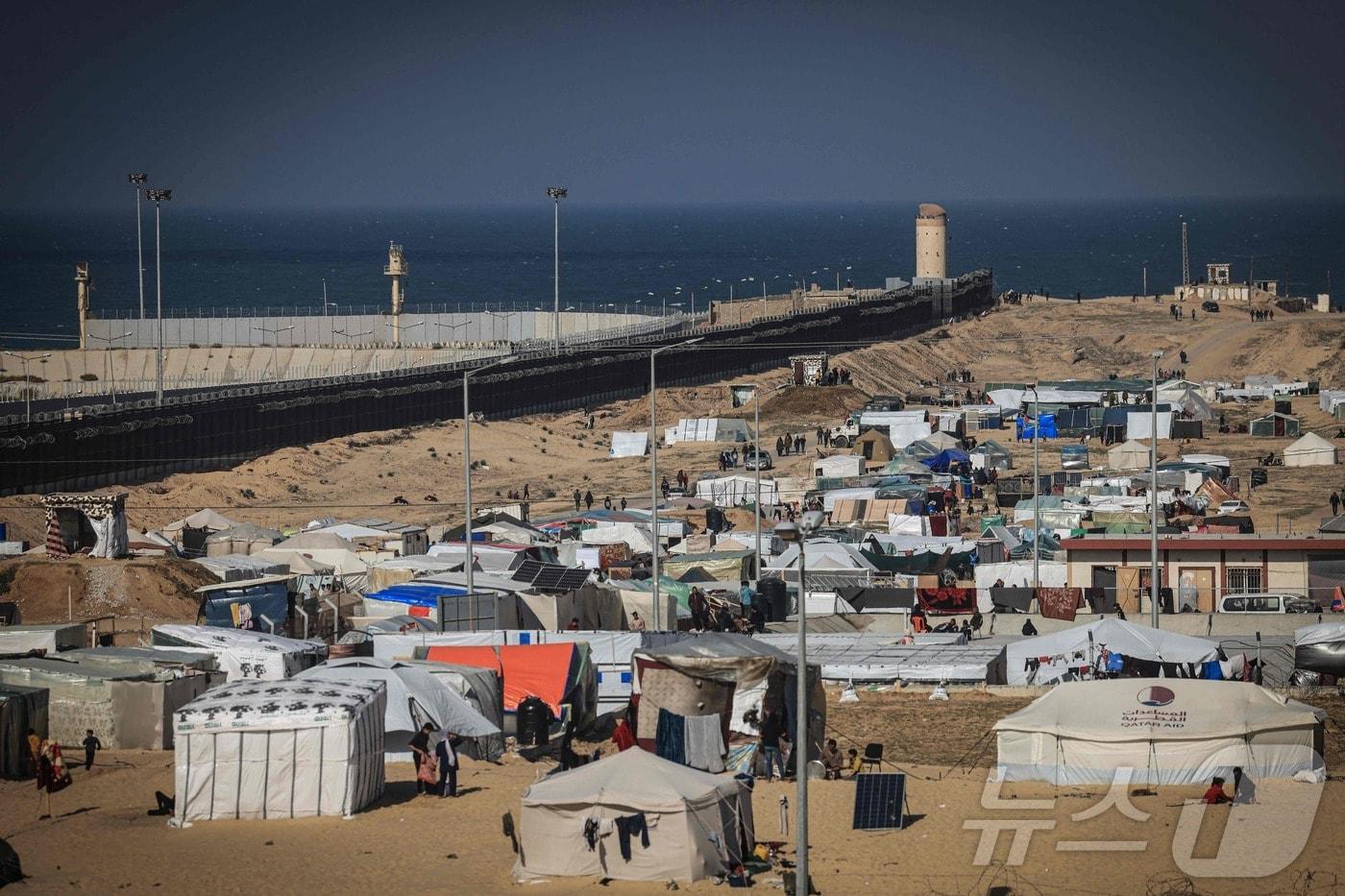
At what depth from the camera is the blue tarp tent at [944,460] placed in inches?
2320

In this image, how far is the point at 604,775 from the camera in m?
21.4

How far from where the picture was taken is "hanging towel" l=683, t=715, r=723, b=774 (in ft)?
83.0

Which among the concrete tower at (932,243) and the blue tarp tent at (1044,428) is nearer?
the blue tarp tent at (1044,428)

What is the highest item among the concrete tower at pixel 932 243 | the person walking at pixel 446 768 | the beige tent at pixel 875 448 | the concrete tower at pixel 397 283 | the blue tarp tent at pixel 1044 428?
the concrete tower at pixel 932 243

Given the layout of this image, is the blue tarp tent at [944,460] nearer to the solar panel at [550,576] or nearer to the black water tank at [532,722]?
the solar panel at [550,576]

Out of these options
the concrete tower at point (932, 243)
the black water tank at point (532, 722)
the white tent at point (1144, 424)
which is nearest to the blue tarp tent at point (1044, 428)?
the white tent at point (1144, 424)

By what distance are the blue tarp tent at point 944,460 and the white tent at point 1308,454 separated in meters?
10.1

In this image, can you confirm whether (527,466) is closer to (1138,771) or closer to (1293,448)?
(1293,448)

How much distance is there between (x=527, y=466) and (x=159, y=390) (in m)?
14.0

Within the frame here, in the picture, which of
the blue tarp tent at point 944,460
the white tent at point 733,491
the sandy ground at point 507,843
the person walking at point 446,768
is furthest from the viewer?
the blue tarp tent at point 944,460

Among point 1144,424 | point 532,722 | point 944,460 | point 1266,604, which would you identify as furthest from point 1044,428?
point 532,722

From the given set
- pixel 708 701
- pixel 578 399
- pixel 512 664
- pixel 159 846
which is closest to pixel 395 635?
pixel 512 664

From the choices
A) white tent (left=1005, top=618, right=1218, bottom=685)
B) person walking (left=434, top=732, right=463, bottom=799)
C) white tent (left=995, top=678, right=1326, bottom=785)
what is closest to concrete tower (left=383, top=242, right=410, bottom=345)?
white tent (left=1005, top=618, right=1218, bottom=685)

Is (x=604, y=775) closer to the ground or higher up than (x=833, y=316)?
closer to the ground
